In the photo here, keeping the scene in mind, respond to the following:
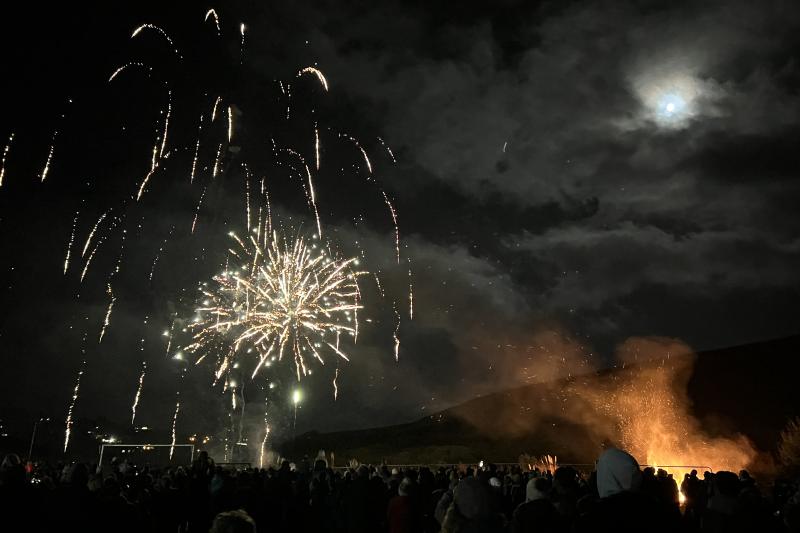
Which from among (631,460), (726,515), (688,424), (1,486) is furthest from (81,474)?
(688,424)

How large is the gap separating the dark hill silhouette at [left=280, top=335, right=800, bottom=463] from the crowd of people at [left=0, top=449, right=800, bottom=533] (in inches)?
2558

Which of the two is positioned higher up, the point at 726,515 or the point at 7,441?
the point at 7,441

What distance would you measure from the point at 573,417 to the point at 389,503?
4086 inches

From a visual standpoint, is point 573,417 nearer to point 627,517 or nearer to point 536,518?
point 536,518

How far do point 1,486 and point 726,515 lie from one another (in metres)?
8.61

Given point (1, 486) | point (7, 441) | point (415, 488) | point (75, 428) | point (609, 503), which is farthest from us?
point (75, 428)

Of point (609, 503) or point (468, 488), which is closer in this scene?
point (609, 503)

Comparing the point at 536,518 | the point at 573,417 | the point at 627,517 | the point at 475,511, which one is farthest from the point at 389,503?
the point at 573,417

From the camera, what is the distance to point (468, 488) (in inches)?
196

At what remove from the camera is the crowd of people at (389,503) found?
12.1 feet

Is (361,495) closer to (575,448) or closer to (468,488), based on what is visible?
(468,488)

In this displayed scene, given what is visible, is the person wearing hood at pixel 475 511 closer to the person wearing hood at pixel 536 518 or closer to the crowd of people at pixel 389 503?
the crowd of people at pixel 389 503

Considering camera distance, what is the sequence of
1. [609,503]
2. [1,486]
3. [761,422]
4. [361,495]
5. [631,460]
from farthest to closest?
[761,422], [361,495], [1,486], [631,460], [609,503]

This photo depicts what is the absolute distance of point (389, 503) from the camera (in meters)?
9.02
